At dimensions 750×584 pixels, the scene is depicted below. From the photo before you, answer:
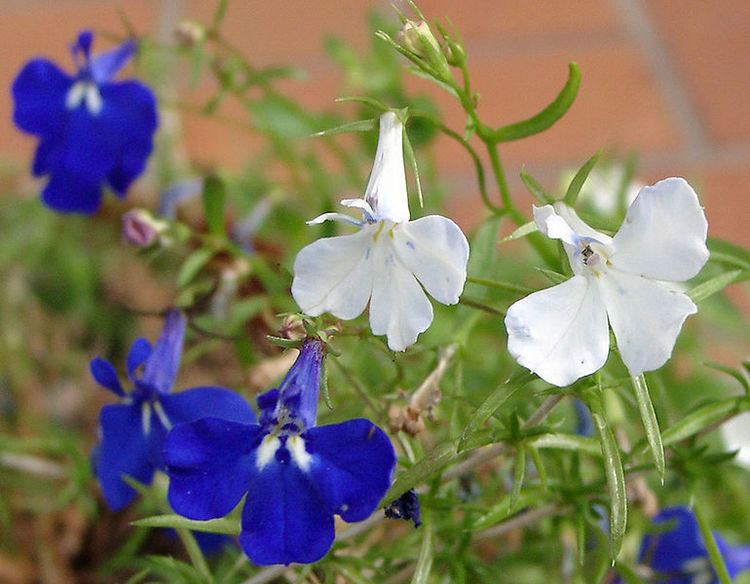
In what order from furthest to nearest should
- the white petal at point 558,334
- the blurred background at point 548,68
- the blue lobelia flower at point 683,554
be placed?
the blurred background at point 548,68, the blue lobelia flower at point 683,554, the white petal at point 558,334

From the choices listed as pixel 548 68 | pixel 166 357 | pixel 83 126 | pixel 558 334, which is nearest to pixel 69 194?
pixel 83 126

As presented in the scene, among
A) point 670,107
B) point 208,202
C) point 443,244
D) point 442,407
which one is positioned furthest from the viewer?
point 670,107

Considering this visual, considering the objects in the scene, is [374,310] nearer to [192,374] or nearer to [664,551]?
[664,551]

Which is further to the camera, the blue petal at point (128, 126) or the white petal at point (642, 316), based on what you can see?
the blue petal at point (128, 126)

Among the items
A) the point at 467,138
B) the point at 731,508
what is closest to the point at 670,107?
the point at 731,508

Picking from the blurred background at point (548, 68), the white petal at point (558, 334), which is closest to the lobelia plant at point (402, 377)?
the white petal at point (558, 334)

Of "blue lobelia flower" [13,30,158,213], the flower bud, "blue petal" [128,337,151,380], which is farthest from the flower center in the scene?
"blue petal" [128,337,151,380]

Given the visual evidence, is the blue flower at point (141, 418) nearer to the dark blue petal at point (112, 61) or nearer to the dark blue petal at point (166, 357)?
the dark blue petal at point (166, 357)
